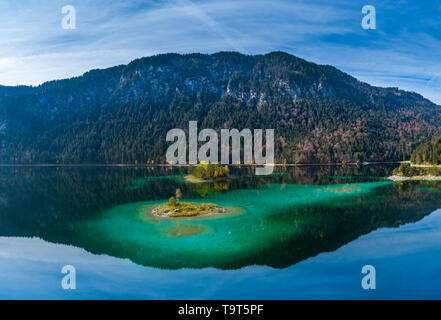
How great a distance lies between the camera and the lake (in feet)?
83.4

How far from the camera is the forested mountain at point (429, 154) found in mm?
132125

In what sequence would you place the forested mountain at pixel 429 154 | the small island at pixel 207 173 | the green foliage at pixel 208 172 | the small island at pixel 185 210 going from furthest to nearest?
the forested mountain at pixel 429 154
the green foliage at pixel 208 172
the small island at pixel 207 173
the small island at pixel 185 210

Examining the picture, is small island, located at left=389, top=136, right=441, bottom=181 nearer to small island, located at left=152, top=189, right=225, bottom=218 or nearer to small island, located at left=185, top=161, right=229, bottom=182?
small island, located at left=185, top=161, right=229, bottom=182

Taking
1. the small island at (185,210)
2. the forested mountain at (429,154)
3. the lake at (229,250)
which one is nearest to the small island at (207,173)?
the lake at (229,250)

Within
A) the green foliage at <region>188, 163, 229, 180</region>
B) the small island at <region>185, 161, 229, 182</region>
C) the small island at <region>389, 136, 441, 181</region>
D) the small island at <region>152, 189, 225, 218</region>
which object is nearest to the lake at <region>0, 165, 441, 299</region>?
the small island at <region>152, 189, 225, 218</region>

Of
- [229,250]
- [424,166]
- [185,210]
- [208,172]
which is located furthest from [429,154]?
[229,250]

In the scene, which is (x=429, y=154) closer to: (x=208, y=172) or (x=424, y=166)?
(x=424, y=166)

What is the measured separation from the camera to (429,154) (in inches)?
5359

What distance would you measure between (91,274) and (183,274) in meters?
8.21

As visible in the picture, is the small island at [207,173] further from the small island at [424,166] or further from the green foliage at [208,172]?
the small island at [424,166]

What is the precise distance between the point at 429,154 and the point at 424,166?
31.4 ft

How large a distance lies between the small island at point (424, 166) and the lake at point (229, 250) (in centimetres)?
4278

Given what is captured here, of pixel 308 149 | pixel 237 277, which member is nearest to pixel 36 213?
pixel 237 277

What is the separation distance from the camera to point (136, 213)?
172 feet
